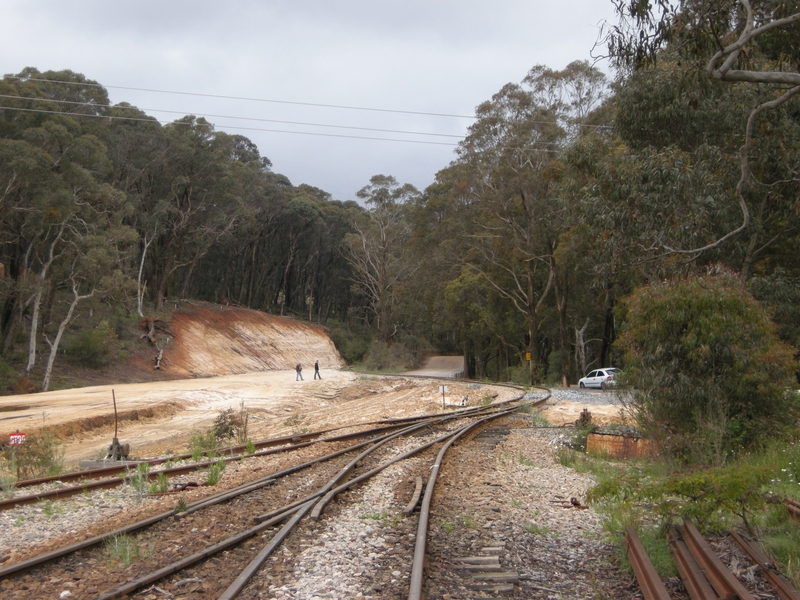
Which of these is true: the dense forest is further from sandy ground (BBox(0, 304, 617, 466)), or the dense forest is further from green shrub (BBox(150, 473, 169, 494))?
green shrub (BBox(150, 473, 169, 494))

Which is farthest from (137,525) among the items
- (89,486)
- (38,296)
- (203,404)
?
(38,296)

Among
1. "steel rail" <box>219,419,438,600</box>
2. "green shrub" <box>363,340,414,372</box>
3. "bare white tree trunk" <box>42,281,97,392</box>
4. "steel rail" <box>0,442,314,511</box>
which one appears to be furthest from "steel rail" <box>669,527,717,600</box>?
"green shrub" <box>363,340,414,372</box>

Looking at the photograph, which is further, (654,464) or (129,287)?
(129,287)

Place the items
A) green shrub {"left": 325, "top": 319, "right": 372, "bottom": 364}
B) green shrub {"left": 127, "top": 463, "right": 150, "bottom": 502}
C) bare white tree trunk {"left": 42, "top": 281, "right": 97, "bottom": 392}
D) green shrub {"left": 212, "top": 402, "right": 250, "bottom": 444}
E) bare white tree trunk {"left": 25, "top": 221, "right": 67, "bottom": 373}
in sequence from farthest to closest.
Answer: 1. green shrub {"left": 325, "top": 319, "right": 372, "bottom": 364}
2. bare white tree trunk {"left": 25, "top": 221, "right": 67, "bottom": 373}
3. bare white tree trunk {"left": 42, "top": 281, "right": 97, "bottom": 392}
4. green shrub {"left": 212, "top": 402, "right": 250, "bottom": 444}
5. green shrub {"left": 127, "top": 463, "right": 150, "bottom": 502}

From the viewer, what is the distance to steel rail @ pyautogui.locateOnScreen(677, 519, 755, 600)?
4.35 meters

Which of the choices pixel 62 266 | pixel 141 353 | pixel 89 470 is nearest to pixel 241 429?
pixel 89 470

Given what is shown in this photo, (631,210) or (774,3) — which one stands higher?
(774,3)

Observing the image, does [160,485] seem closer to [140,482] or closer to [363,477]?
[140,482]

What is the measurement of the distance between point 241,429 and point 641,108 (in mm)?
14683

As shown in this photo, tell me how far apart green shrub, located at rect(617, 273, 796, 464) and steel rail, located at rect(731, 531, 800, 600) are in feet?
16.5

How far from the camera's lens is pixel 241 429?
55.9 feet

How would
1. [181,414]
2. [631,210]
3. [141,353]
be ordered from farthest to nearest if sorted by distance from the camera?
1. [141,353]
2. [181,414]
3. [631,210]

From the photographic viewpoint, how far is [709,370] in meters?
11.2

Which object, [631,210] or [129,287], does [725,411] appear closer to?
[631,210]
